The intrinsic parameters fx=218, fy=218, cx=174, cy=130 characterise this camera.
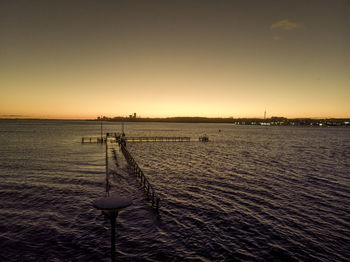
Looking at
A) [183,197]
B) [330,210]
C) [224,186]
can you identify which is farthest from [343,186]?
[183,197]

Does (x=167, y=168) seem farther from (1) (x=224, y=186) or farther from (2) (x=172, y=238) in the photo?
(2) (x=172, y=238)

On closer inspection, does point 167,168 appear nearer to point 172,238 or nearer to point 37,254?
point 172,238

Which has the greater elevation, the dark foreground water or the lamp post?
the lamp post

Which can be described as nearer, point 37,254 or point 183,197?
point 37,254

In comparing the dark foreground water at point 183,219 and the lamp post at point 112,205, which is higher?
the lamp post at point 112,205

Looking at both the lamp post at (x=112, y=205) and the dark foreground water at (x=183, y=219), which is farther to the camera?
the dark foreground water at (x=183, y=219)

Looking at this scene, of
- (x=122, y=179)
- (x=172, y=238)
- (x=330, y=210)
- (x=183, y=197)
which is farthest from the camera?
(x=122, y=179)

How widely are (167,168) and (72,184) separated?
643 inches

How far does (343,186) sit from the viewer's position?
94.8 ft

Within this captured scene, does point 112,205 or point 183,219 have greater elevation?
Answer: point 112,205

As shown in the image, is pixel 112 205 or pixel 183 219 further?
pixel 183 219

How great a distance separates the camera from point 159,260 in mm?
13094

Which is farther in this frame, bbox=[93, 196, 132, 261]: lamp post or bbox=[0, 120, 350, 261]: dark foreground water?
bbox=[0, 120, 350, 261]: dark foreground water

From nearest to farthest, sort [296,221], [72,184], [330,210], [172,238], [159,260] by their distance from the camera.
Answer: [159,260]
[172,238]
[296,221]
[330,210]
[72,184]
